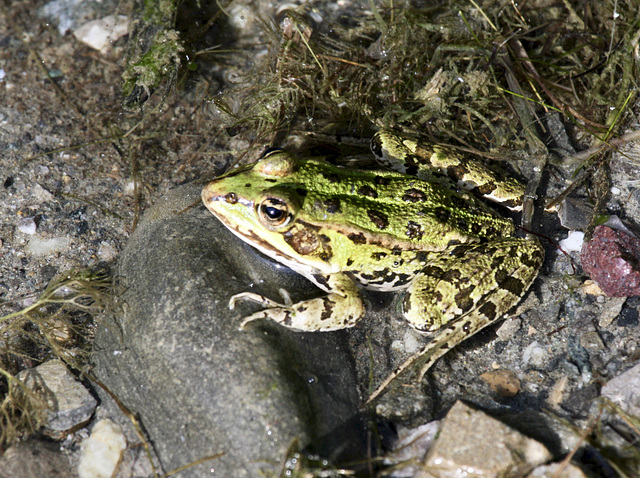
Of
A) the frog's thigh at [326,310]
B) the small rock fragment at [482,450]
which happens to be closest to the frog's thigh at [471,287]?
the frog's thigh at [326,310]

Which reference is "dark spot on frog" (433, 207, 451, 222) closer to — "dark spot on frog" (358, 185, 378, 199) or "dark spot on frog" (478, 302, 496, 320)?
"dark spot on frog" (358, 185, 378, 199)

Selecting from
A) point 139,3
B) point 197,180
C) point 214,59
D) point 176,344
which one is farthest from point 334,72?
point 176,344

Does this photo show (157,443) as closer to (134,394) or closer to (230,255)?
(134,394)

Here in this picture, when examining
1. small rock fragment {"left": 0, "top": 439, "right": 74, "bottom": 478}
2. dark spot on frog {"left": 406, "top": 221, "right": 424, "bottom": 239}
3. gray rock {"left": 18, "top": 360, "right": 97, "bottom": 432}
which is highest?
dark spot on frog {"left": 406, "top": 221, "right": 424, "bottom": 239}

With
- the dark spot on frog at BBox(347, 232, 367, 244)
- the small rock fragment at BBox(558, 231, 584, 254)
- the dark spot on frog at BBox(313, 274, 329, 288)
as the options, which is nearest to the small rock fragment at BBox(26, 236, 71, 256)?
the dark spot on frog at BBox(313, 274, 329, 288)

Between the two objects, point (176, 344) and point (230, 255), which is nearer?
point (176, 344)

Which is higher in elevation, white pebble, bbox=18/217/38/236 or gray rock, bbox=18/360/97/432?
white pebble, bbox=18/217/38/236

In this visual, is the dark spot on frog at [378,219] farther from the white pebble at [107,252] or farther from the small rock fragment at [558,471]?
the white pebble at [107,252]
